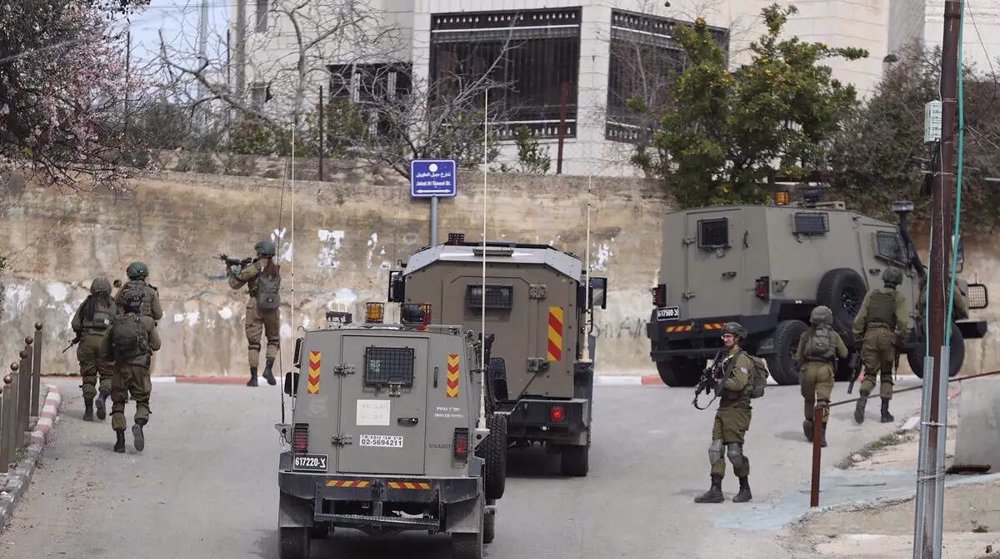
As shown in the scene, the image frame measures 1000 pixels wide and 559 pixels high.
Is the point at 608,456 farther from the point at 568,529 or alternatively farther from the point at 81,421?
the point at 81,421

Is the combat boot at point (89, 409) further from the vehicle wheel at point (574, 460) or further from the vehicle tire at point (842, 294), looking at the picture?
the vehicle tire at point (842, 294)

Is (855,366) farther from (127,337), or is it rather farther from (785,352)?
(127,337)

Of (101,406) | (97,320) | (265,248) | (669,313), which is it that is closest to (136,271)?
(97,320)

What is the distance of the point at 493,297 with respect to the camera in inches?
627

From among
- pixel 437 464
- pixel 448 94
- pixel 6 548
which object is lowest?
pixel 6 548

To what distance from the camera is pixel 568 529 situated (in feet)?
45.1

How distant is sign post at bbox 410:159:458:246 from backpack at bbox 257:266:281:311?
5.89 m

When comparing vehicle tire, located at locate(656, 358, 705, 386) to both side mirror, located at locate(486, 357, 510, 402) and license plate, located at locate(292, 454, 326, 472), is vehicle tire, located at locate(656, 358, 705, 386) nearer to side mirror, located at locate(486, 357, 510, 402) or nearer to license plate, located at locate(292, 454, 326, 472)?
side mirror, located at locate(486, 357, 510, 402)

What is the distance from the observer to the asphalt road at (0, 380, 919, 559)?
42.3 ft

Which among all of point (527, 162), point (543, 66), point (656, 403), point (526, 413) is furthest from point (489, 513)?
point (543, 66)

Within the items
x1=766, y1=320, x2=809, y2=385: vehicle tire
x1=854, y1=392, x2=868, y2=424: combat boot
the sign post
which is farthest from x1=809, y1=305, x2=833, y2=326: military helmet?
the sign post

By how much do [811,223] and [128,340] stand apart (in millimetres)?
10203

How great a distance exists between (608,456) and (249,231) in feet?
36.2

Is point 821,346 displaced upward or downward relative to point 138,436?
upward
